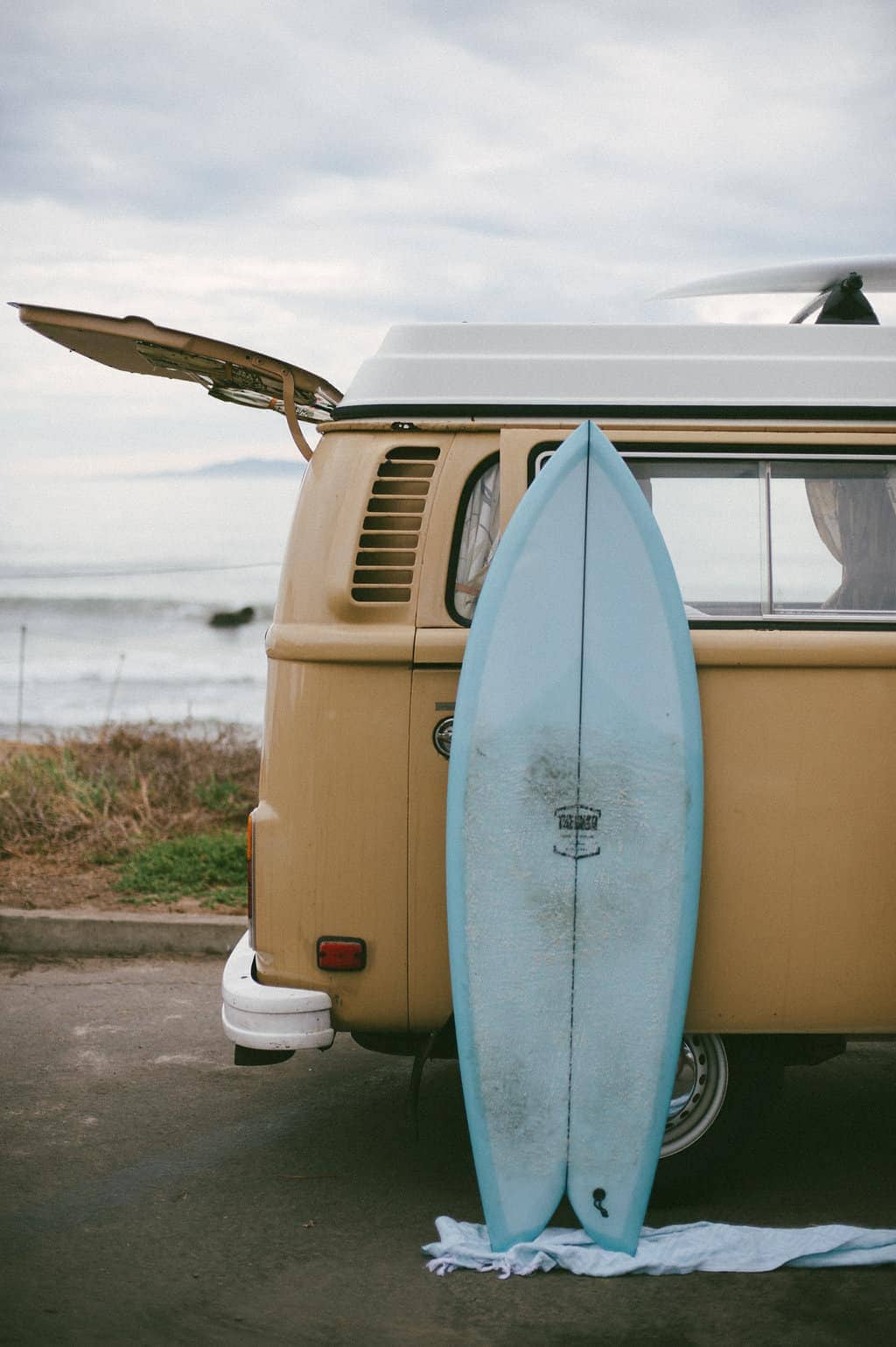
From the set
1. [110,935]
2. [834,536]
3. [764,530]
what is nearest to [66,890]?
[110,935]

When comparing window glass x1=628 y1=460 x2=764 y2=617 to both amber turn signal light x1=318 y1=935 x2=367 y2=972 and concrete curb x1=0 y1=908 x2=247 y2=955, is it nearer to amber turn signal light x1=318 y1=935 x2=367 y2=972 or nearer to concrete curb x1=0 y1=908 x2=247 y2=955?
amber turn signal light x1=318 y1=935 x2=367 y2=972

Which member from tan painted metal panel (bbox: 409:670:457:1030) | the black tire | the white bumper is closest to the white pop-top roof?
tan painted metal panel (bbox: 409:670:457:1030)

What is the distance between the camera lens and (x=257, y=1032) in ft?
10.9

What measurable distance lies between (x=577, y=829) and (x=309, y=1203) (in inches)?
52.9

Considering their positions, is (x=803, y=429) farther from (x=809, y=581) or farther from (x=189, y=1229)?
(x=189, y=1229)

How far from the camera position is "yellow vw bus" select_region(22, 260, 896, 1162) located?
10.8 feet

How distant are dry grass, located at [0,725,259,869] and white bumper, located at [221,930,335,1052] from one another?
140 inches

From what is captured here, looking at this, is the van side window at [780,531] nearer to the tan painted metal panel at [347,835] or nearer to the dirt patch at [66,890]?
the tan painted metal panel at [347,835]

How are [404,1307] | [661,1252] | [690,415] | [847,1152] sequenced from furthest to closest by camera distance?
[847,1152], [690,415], [661,1252], [404,1307]

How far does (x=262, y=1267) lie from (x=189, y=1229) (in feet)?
0.98

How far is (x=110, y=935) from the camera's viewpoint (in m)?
5.88

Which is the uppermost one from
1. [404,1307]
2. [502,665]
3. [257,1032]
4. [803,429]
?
[803,429]

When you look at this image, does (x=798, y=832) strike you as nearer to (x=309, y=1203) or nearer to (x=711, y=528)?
(x=711, y=528)

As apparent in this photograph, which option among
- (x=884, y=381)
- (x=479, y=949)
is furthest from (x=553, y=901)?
(x=884, y=381)
